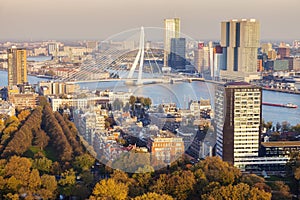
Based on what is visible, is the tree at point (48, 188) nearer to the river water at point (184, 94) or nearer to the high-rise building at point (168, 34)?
the river water at point (184, 94)

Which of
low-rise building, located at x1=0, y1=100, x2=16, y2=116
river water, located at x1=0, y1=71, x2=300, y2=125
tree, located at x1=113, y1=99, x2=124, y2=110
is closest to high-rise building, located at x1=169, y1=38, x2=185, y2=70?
river water, located at x1=0, y1=71, x2=300, y2=125

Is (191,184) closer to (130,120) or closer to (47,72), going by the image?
(130,120)

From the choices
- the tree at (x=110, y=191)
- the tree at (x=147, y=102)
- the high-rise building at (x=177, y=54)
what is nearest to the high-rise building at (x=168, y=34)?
the high-rise building at (x=177, y=54)

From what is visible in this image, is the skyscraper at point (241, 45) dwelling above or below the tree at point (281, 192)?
above

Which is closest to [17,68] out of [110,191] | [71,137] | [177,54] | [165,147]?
[177,54]

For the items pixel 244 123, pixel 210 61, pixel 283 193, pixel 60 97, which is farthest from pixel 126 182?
pixel 210 61

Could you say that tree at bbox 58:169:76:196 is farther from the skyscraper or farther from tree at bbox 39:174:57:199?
the skyscraper
